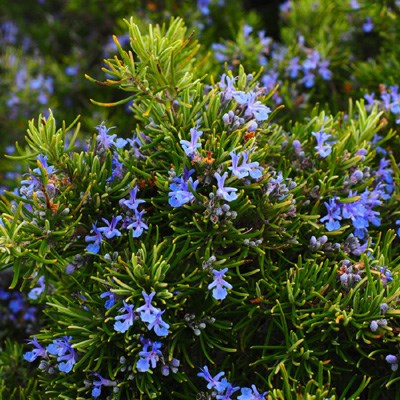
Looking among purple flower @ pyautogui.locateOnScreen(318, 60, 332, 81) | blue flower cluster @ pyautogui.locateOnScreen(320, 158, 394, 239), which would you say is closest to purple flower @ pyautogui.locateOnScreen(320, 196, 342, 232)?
blue flower cluster @ pyautogui.locateOnScreen(320, 158, 394, 239)

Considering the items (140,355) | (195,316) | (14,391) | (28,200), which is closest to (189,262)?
(195,316)

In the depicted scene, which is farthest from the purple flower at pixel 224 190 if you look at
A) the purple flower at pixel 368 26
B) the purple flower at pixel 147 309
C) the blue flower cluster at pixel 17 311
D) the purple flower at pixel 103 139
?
the purple flower at pixel 368 26

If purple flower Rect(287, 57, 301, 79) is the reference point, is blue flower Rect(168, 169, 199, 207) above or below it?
below

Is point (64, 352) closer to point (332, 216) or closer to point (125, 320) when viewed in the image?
point (125, 320)

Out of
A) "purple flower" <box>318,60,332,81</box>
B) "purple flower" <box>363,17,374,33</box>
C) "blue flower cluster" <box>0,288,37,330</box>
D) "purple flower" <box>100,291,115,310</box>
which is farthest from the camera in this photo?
"purple flower" <box>363,17,374,33</box>

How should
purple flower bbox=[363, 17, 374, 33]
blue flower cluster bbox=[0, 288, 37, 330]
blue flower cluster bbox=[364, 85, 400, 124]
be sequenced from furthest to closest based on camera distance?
purple flower bbox=[363, 17, 374, 33] < blue flower cluster bbox=[0, 288, 37, 330] < blue flower cluster bbox=[364, 85, 400, 124]

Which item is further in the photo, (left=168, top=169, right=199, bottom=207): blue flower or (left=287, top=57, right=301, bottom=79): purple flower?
(left=287, top=57, right=301, bottom=79): purple flower

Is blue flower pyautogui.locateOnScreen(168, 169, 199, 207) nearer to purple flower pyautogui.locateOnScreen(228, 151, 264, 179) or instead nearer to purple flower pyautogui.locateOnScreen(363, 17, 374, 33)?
purple flower pyautogui.locateOnScreen(228, 151, 264, 179)

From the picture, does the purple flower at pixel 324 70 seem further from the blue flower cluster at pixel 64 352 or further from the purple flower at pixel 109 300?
the blue flower cluster at pixel 64 352
